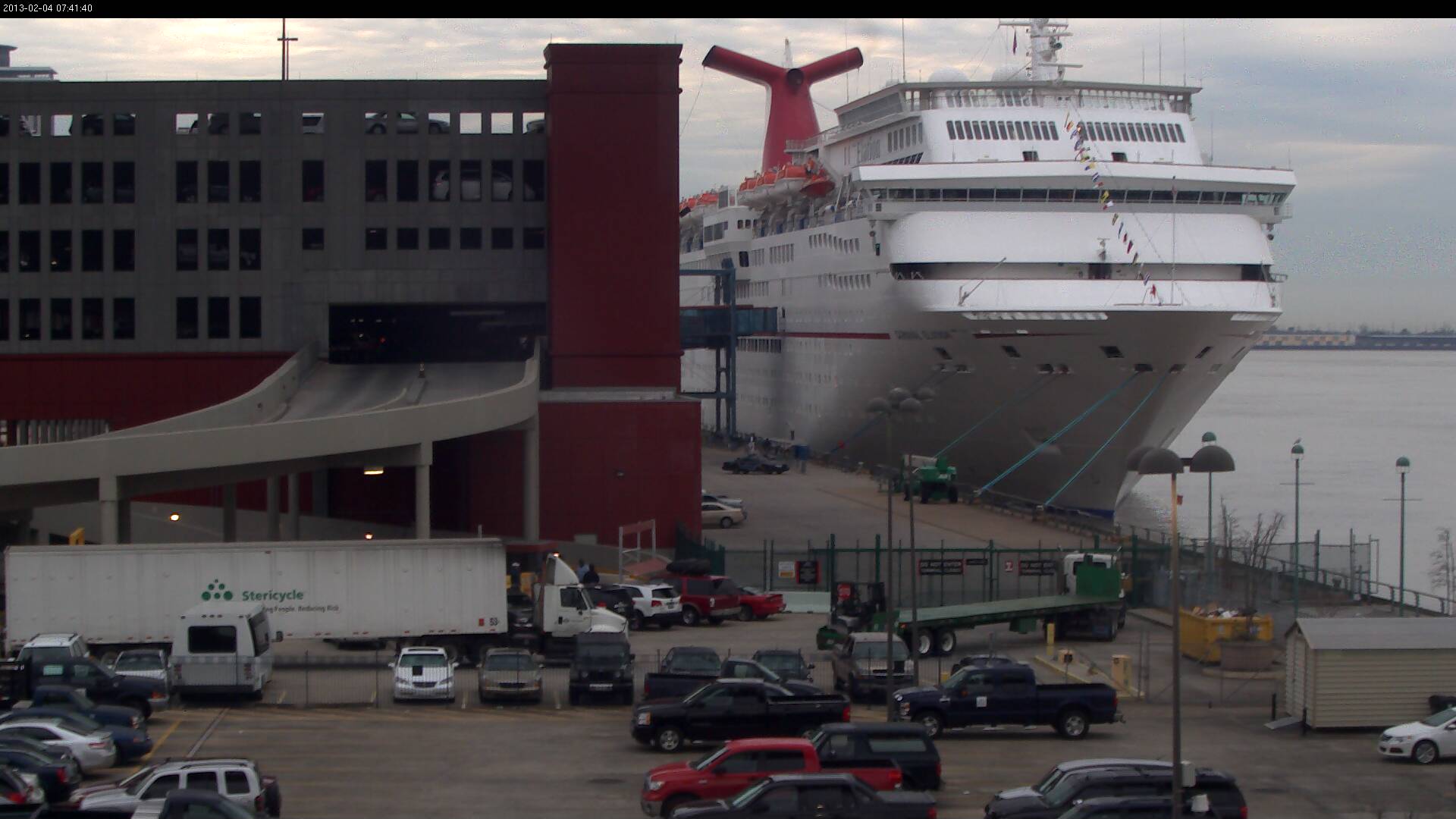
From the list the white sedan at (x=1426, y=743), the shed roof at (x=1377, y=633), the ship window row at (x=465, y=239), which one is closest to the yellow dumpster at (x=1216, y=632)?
the shed roof at (x=1377, y=633)

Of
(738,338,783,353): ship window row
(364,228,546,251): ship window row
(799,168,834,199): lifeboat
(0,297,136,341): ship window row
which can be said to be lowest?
(738,338,783,353): ship window row

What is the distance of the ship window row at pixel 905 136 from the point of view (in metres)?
51.8

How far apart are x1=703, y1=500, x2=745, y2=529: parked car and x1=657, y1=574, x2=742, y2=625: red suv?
38.5ft

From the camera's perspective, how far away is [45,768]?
15.4 meters

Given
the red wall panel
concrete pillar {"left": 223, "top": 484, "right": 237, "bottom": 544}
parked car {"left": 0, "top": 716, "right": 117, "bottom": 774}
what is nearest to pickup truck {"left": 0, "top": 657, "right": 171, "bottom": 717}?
parked car {"left": 0, "top": 716, "right": 117, "bottom": 774}

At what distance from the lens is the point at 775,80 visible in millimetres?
79062

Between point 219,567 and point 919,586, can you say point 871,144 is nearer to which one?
point 919,586

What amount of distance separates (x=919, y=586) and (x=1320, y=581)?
26.1 feet

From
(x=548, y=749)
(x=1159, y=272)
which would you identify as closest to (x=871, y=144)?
(x=1159, y=272)

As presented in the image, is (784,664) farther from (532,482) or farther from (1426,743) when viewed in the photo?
(532,482)

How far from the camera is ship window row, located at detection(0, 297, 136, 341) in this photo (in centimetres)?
4072

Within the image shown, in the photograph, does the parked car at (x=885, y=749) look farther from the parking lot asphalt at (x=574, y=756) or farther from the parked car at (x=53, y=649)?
the parked car at (x=53, y=649)

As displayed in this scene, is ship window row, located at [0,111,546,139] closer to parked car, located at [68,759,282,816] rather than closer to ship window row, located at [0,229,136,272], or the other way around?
ship window row, located at [0,229,136,272]

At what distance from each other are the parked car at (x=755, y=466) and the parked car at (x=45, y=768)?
4213 centimetres
